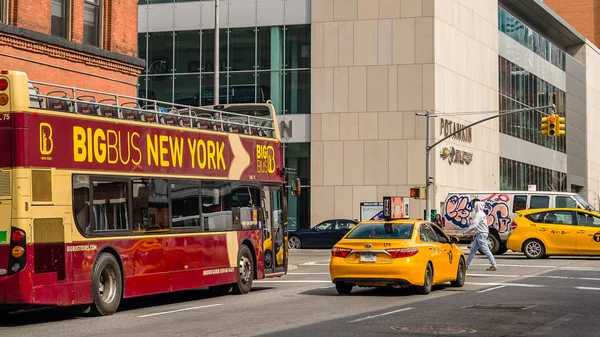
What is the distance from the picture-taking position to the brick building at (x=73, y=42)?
84.4ft

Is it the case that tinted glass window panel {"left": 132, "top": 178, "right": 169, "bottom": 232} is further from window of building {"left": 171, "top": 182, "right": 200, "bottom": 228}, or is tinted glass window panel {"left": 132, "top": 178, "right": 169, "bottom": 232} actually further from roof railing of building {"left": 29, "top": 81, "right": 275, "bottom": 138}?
roof railing of building {"left": 29, "top": 81, "right": 275, "bottom": 138}

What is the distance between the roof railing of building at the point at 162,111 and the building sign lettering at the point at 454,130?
1448 inches

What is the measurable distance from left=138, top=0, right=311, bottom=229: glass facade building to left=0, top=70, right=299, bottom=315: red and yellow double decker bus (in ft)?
122

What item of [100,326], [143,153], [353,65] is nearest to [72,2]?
[143,153]

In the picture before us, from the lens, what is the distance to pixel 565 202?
3991 cm

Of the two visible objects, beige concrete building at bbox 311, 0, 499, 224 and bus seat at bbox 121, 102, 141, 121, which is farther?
beige concrete building at bbox 311, 0, 499, 224

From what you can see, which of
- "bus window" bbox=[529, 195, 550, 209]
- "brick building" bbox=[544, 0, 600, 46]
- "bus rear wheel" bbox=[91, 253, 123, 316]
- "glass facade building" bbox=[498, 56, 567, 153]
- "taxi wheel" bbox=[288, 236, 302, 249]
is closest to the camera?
"bus rear wheel" bbox=[91, 253, 123, 316]

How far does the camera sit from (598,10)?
118m

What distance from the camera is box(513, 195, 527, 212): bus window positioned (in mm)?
41688

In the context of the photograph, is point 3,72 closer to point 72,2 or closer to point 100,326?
point 100,326

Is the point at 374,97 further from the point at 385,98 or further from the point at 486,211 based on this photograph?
the point at 486,211

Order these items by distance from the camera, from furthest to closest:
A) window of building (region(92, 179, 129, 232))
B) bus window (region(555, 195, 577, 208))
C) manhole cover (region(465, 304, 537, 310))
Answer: bus window (region(555, 195, 577, 208)), manhole cover (region(465, 304, 537, 310)), window of building (region(92, 179, 129, 232))

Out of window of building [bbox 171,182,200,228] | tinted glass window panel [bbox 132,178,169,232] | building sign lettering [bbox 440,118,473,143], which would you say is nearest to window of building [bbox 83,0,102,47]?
window of building [bbox 171,182,200,228]

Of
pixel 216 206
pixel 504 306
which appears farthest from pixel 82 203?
pixel 504 306
